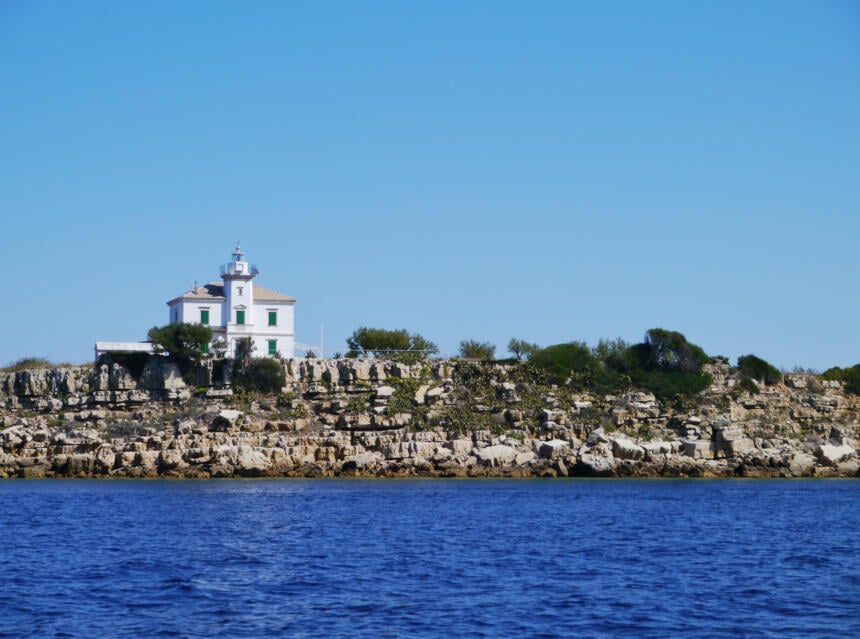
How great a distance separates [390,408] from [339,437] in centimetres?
397

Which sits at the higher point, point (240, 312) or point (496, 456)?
point (240, 312)

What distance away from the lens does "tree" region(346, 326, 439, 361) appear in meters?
70.0

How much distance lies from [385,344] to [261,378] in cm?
1031

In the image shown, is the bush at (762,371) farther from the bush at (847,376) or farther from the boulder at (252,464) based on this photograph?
the boulder at (252,464)

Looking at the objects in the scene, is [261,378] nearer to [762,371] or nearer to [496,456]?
[496,456]

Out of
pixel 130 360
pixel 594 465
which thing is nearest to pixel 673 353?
pixel 594 465

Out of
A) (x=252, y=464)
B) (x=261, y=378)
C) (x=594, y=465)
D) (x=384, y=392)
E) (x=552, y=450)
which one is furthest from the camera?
(x=261, y=378)

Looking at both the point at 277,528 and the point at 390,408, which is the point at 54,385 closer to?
the point at 390,408

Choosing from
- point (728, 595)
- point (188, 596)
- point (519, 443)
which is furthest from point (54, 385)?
point (728, 595)

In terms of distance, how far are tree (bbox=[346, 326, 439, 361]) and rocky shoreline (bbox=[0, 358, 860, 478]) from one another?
3.66 meters

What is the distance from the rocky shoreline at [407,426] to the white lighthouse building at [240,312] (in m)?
4.03

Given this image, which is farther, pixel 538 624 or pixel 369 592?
pixel 369 592

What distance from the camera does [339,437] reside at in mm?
58375

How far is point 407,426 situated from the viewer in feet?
196
